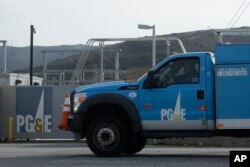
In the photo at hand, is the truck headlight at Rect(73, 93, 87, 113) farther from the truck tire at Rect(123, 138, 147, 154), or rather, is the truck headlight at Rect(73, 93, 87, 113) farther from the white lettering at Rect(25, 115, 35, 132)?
the white lettering at Rect(25, 115, 35, 132)

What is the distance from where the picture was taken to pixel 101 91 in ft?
48.6

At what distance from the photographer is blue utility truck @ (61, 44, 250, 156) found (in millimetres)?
14180

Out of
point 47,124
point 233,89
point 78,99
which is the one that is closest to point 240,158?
point 233,89

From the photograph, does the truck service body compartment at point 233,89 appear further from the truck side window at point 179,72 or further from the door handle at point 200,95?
the truck side window at point 179,72

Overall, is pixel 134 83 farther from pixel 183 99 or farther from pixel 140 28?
pixel 140 28

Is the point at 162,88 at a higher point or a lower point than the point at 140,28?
lower

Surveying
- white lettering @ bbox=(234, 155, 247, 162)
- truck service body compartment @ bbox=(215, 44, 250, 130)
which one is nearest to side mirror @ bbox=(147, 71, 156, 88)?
truck service body compartment @ bbox=(215, 44, 250, 130)

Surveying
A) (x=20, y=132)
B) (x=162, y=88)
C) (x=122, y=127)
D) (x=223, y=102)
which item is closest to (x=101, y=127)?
(x=122, y=127)

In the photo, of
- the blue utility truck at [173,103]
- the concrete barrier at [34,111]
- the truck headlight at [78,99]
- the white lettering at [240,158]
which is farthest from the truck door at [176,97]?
the concrete barrier at [34,111]

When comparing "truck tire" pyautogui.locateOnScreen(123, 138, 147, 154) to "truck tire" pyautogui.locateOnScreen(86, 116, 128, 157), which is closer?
"truck tire" pyautogui.locateOnScreen(86, 116, 128, 157)

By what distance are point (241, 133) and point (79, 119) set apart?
146 inches

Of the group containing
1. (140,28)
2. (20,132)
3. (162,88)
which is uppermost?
(140,28)

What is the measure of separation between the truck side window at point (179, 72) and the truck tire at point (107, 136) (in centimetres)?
134

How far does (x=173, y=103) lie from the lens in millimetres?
14406
